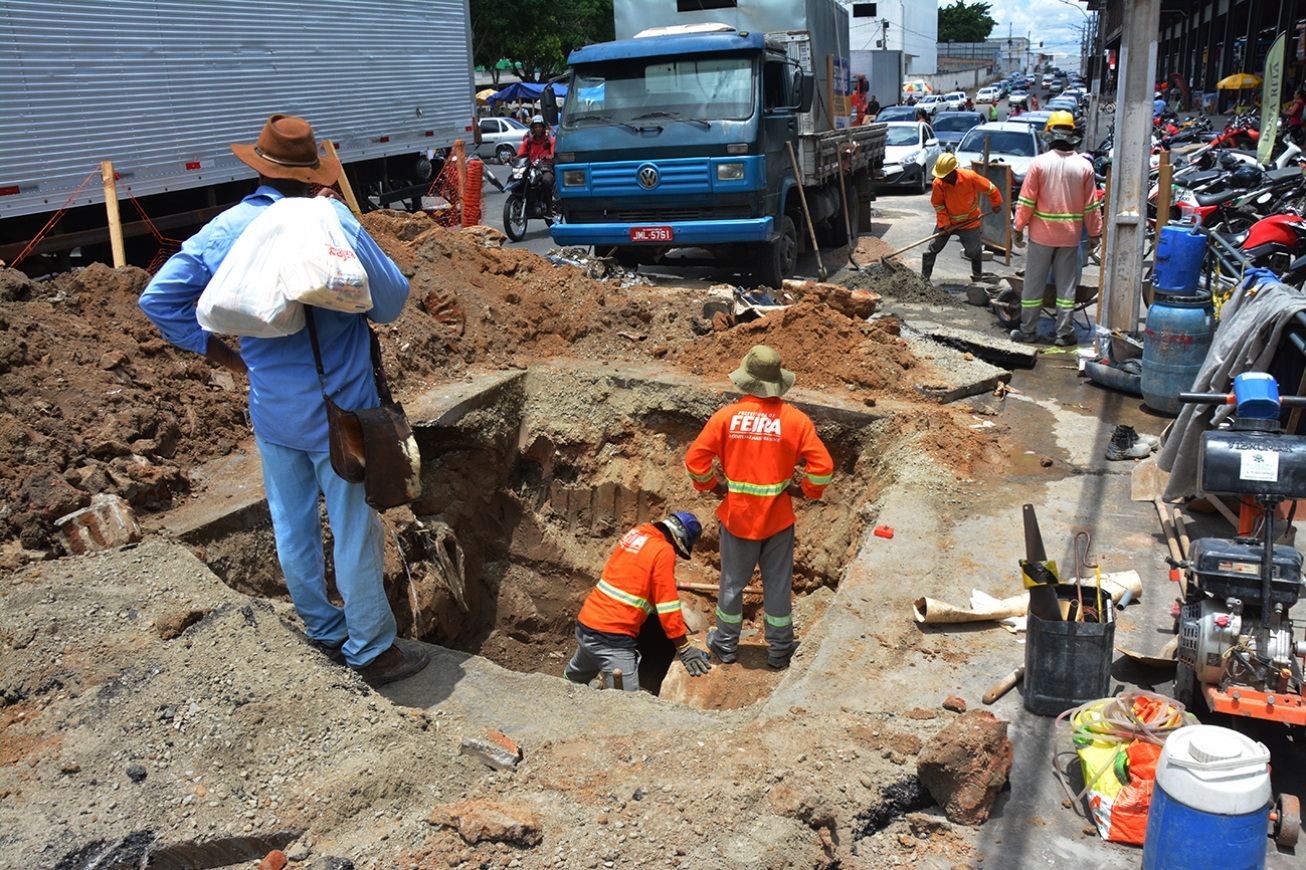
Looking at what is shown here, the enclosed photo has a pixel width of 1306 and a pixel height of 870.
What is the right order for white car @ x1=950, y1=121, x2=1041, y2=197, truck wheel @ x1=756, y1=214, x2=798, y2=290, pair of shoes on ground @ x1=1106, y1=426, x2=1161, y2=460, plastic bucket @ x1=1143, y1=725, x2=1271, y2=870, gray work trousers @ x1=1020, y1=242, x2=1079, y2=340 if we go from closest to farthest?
plastic bucket @ x1=1143, y1=725, x2=1271, y2=870 → pair of shoes on ground @ x1=1106, y1=426, x2=1161, y2=460 → gray work trousers @ x1=1020, y1=242, x2=1079, y2=340 → truck wheel @ x1=756, y1=214, x2=798, y2=290 → white car @ x1=950, y1=121, x2=1041, y2=197

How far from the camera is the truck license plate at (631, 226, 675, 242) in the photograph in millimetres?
10875

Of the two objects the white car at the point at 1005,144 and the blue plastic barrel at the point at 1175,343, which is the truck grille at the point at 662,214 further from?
the white car at the point at 1005,144

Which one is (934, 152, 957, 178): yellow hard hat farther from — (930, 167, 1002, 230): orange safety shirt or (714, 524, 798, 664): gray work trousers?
(714, 524, 798, 664): gray work trousers

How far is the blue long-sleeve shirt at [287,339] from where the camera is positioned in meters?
3.86

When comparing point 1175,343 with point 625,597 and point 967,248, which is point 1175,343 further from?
point 967,248

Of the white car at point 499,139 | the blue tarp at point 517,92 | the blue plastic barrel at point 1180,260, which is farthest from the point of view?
the blue tarp at point 517,92

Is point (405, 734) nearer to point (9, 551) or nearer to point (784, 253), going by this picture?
point (9, 551)

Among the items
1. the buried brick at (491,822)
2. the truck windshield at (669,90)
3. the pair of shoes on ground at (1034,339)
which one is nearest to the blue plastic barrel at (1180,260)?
the pair of shoes on ground at (1034,339)

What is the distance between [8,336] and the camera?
576 cm

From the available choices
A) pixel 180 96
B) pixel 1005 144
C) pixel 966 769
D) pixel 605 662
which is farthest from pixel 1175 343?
pixel 1005 144

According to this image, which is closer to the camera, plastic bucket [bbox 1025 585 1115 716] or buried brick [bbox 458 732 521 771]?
buried brick [bbox 458 732 521 771]

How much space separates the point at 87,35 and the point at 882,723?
11332 millimetres

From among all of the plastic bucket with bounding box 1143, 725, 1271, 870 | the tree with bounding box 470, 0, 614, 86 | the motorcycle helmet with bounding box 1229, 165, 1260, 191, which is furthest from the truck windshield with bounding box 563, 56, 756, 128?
the tree with bounding box 470, 0, 614, 86

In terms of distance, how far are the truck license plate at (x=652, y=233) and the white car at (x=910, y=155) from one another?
1354 centimetres
